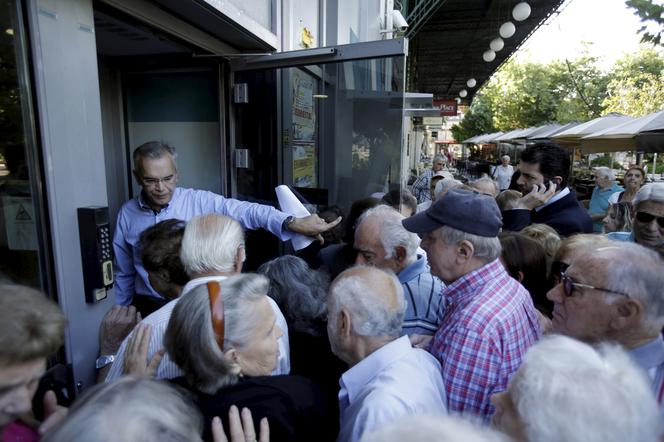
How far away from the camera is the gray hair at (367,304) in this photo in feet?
4.92

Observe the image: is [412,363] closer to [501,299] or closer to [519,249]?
[501,299]

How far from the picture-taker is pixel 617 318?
1.51 metres

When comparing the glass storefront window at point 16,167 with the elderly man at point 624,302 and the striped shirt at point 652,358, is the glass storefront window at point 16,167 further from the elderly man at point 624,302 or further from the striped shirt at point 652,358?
the striped shirt at point 652,358

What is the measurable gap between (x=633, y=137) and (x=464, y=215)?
8.81 metres

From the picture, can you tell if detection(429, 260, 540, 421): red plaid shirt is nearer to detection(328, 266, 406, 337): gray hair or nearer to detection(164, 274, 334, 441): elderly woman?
detection(328, 266, 406, 337): gray hair

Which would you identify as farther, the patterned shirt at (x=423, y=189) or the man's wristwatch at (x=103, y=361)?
the patterned shirt at (x=423, y=189)

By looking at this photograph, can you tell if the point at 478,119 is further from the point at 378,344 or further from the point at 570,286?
the point at 378,344

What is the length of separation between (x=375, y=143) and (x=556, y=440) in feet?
9.96

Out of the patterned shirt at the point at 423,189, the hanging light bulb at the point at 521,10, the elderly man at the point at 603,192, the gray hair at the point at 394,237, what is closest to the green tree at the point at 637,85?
the hanging light bulb at the point at 521,10

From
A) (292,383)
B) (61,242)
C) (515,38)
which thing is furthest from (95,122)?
(515,38)

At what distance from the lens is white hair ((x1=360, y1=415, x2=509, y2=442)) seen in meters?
0.77

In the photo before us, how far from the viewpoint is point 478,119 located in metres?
38.2

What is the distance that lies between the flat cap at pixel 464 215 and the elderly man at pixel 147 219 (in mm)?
1124

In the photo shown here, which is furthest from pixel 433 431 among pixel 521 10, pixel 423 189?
pixel 521 10
